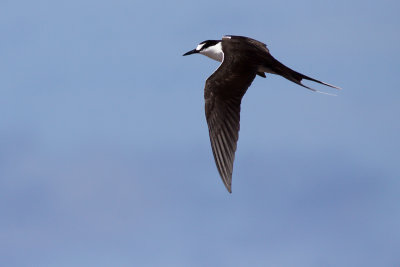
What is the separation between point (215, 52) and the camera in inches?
738

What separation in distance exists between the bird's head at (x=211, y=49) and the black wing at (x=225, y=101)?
1324 millimetres

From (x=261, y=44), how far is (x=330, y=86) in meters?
2.06

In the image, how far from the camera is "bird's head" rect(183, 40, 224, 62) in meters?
18.6

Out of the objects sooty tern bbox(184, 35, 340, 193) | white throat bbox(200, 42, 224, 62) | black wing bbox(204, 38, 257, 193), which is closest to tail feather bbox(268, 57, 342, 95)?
sooty tern bbox(184, 35, 340, 193)

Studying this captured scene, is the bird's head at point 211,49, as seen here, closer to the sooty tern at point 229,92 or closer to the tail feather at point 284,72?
the sooty tern at point 229,92

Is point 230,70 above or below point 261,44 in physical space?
below

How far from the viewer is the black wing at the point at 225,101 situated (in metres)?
16.7

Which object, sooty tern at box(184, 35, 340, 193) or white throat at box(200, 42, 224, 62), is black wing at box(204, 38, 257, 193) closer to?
sooty tern at box(184, 35, 340, 193)

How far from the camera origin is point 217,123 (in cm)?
1688

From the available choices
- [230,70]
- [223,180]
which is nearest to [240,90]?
[230,70]

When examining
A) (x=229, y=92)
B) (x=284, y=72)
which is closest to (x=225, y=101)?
(x=229, y=92)

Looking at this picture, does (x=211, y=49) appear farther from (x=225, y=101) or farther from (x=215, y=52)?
(x=225, y=101)

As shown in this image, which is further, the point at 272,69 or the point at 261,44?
the point at 261,44

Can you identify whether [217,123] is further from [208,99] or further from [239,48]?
[239,48]
